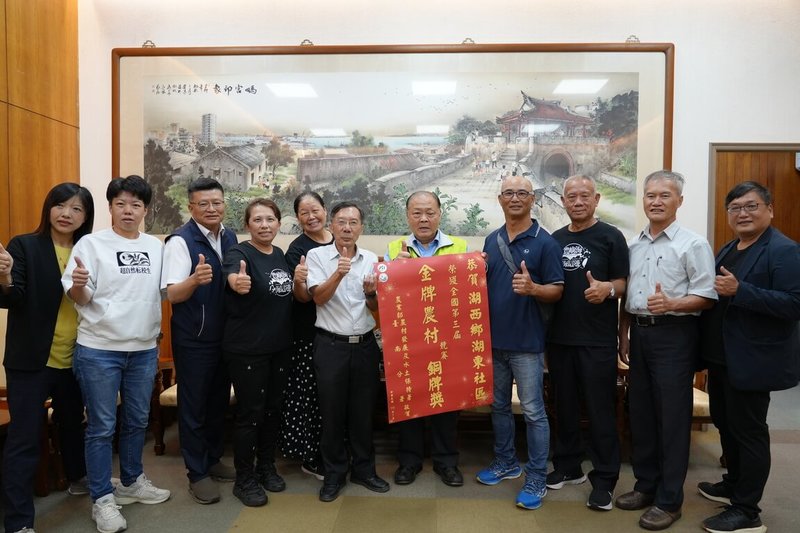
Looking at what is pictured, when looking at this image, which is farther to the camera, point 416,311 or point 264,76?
point 264,76

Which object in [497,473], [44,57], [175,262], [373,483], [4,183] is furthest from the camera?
[44,57]

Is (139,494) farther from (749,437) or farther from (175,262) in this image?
(749,437)

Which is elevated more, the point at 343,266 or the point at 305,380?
the point at 343,266

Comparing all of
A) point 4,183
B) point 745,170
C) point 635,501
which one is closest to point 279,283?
point 635,501

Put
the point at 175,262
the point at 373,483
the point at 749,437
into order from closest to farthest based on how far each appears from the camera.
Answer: the point at 749,437, the point at 175,262, the point at 373,483

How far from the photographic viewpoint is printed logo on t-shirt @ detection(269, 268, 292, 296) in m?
2.40

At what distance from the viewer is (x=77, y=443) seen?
2598 millimetres

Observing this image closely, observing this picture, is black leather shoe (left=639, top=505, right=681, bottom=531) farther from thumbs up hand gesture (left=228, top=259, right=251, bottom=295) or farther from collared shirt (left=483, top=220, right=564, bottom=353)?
thumbs up hand gesture (left=228, top=259, right=251, bottom=295)

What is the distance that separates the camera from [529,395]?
2.53m

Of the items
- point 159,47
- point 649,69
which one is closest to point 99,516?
point 159,47

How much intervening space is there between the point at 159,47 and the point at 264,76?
35.1 inches

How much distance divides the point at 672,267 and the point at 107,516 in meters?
2.84

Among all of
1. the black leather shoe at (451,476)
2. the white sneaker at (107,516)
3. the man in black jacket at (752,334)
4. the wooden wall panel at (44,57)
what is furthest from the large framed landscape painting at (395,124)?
the white sneaker at (107,516)

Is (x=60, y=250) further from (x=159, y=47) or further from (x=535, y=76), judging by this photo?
(x=535, y=76)
